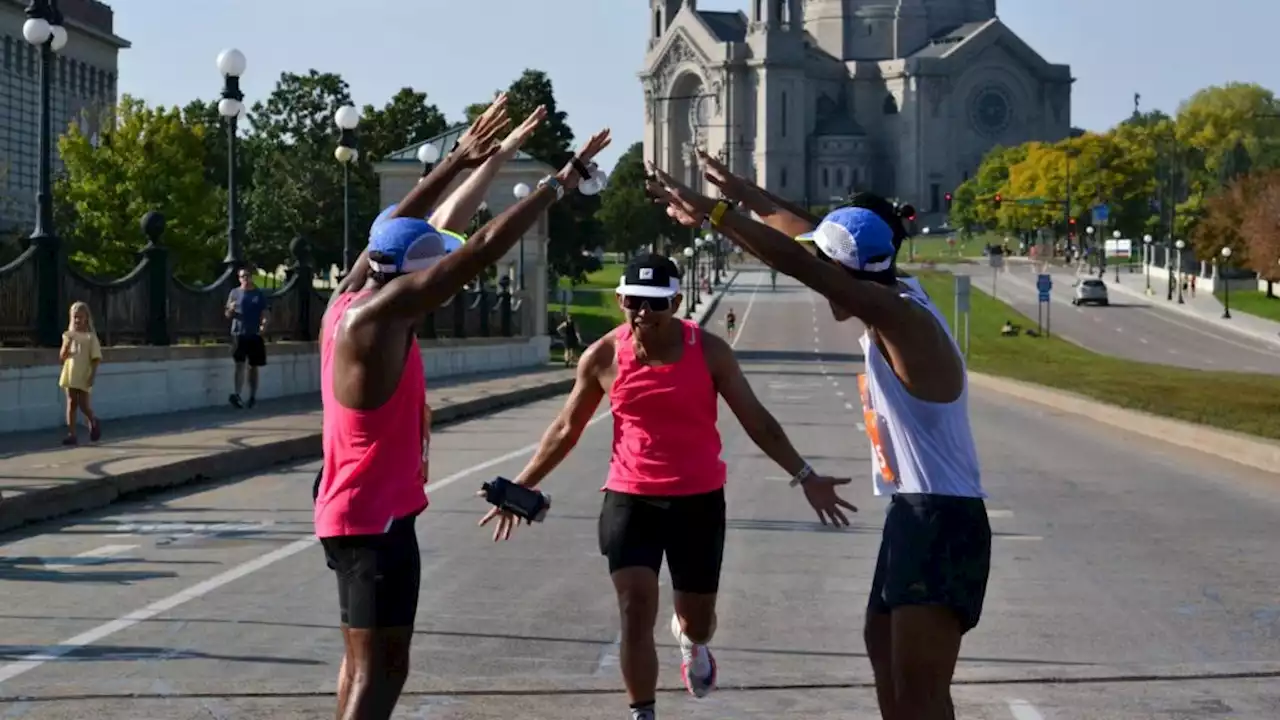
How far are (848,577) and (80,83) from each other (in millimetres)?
108000

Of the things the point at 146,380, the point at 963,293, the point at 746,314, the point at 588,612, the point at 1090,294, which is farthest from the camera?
the point at 746,314

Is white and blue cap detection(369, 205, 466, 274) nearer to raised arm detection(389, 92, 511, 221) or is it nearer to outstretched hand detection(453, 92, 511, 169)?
raised arm detection(389, 92, 511, 221)

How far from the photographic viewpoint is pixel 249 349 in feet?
96.9

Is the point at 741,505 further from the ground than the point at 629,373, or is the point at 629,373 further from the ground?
the point at 629,373

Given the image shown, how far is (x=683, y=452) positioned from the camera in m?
8.33

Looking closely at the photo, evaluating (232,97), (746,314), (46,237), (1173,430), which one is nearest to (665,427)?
(46,237)

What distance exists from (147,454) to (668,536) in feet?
43.9

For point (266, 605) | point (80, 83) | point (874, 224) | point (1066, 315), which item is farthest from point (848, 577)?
point (80, 83)

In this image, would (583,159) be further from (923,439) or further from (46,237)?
(46,237)

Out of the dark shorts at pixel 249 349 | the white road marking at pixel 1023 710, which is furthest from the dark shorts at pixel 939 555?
the dark shorts at pixel 249 349

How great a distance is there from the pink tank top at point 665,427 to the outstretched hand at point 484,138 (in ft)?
4.20

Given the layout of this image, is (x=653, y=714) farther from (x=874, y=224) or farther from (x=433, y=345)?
(x=433, y=345)

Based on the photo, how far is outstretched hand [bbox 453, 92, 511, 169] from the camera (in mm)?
7449

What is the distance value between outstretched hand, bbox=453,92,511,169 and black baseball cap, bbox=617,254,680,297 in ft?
3.01
